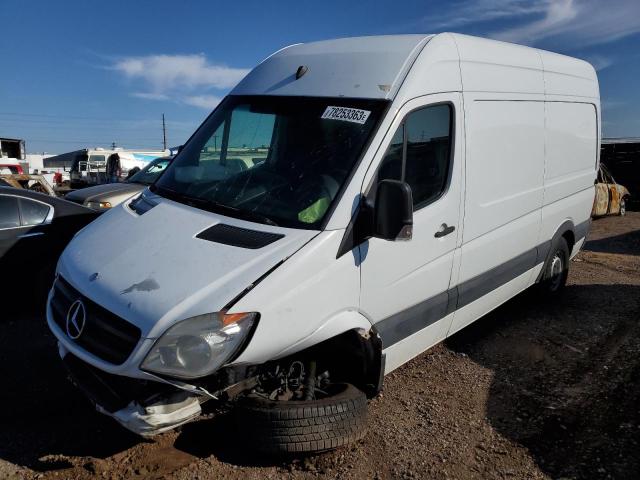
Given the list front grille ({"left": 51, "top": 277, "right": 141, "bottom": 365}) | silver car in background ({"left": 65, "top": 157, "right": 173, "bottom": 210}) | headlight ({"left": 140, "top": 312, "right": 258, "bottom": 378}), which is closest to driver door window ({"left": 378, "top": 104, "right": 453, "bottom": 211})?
headlight ({"left": 140, "top": 312, "right": 258, "bottom": 378})

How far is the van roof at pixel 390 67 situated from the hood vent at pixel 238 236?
1.18 meters

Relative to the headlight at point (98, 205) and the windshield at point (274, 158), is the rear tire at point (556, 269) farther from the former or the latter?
the headlight at point (98, 205)

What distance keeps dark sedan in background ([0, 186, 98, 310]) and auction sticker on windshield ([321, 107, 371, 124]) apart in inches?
163

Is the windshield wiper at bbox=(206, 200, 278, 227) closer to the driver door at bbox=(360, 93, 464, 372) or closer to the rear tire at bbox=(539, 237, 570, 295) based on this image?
the driver door at bbox=(360, 93, 464, 372)

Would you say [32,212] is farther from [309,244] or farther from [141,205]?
[309,244]

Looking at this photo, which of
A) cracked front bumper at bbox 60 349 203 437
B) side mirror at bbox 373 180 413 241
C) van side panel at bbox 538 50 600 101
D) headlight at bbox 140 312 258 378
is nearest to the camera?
headlight at bbox 140 312 258 378

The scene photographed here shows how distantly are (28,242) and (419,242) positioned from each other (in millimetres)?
4678

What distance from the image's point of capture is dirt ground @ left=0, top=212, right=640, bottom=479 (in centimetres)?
325

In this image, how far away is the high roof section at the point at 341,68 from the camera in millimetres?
3547

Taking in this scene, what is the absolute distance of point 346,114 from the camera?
3484 mm

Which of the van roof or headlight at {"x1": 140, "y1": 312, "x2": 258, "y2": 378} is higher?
the van roof

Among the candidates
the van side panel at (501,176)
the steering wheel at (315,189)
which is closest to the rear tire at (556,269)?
the van side panel at (501,176)

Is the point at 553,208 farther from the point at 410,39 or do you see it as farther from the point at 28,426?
the point at 28,426

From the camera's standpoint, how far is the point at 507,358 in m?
4.88
